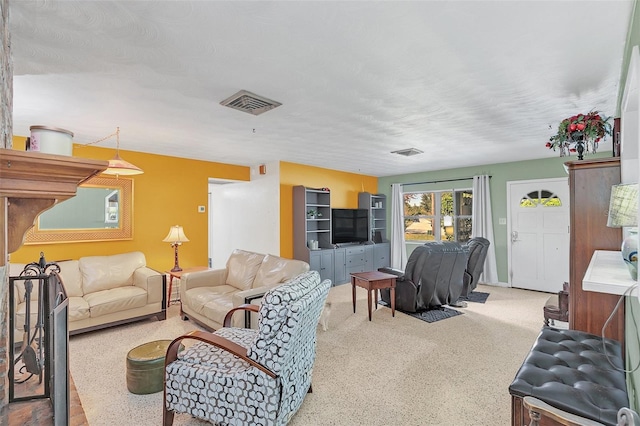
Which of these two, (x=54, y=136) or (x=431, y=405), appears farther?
(x=431, y=405)

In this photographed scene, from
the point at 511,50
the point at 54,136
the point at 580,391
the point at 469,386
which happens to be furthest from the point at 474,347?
the point at 54,136

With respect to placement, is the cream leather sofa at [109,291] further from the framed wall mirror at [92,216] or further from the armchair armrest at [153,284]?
the framed wall mirror at [92,216]

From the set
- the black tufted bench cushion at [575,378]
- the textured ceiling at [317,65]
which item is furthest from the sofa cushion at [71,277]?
the black tufted bench cushion at [575,378]

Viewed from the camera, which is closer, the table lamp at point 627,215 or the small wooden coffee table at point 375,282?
the table lamp at point 627,215

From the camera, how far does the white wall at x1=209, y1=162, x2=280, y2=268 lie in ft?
19.2

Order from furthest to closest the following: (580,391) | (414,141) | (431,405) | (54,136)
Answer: (414,141), (431,405), (580,391), (54,136)

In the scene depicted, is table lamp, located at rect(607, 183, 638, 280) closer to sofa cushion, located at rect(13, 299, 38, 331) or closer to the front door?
sofa cushion, located at rect(13, 299, 38, 331)

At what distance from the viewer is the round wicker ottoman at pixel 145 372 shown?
239 centimetres

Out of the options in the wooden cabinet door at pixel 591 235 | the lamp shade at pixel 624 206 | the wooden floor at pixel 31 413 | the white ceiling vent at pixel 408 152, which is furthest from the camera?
the white ceiling vent at pixel 408 152

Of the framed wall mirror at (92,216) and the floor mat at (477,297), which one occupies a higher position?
the framed wall mirror at (92,216)

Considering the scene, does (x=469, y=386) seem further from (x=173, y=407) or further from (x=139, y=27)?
(x=139, y=27)

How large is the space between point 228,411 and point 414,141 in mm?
3729

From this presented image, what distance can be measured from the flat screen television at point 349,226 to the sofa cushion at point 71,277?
4.21 metres

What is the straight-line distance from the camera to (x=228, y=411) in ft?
6.25
